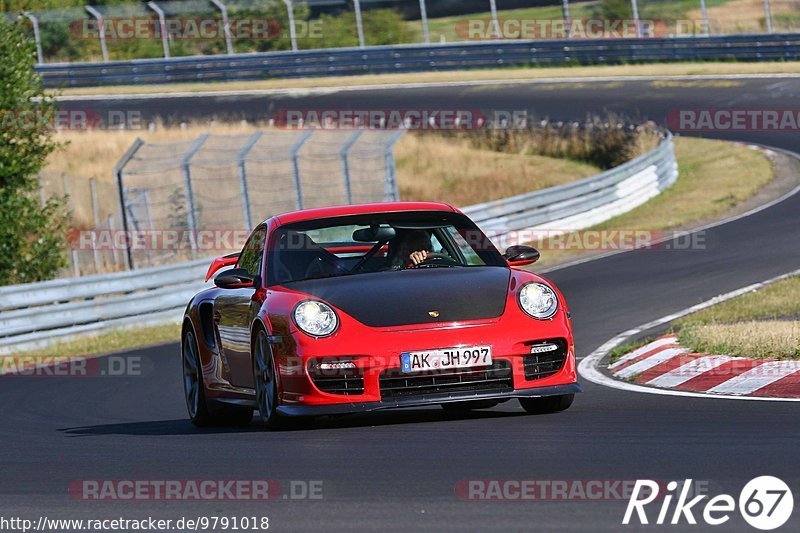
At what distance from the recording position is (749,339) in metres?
10.5

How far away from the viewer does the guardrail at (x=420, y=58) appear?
122 ft

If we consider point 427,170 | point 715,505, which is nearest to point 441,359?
point 715,505

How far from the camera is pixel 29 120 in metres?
21.1

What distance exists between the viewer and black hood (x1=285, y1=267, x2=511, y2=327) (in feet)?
25.6

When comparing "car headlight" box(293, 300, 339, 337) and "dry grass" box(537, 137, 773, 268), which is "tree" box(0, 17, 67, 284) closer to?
"dry grass" box(537, 137, 773, 268)

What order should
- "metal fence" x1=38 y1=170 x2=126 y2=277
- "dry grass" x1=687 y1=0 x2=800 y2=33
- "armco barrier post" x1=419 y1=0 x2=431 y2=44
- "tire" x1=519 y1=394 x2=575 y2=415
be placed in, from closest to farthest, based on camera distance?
"tire" x1=519 y1=394 x2=575 y2=415 < "metal fence" x1=38 y1=170 x2=126 y2=277 < "dry grass" x1=687 y1=0 x2=800 y2=33 < "armco barrier post" x1=419 y1=0 x2=431 y2=44

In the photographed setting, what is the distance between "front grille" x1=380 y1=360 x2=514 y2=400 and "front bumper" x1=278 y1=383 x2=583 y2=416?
4cm

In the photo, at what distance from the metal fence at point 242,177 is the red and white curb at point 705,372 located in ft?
36.8

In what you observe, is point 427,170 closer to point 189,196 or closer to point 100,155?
point 100,155

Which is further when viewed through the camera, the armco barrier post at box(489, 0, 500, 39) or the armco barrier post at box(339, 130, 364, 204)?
the armco barrier post at box(489, 0, 500, 39)

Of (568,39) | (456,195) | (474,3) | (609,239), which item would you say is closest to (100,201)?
(456,195)

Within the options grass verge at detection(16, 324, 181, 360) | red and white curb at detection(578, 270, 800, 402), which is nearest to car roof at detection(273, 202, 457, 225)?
red and white curb at detection(578, 270, 800, 402)

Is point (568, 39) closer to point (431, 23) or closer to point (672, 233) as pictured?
point (431, 23)

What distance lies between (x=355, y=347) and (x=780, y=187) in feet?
58.1
